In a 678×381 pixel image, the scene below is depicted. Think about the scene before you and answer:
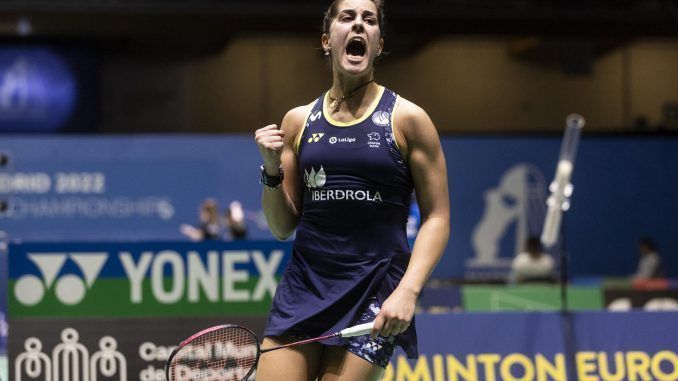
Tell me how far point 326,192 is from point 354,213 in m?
0.10

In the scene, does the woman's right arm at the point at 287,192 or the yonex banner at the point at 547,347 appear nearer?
the woman's right arm at the point at 287,192

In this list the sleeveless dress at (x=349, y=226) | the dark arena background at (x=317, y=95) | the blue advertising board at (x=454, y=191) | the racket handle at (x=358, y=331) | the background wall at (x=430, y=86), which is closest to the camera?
the racket handle at (x=358, y=331)

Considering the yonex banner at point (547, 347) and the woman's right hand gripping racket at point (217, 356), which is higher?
the woman's right hand gripping racket at point (217, 356)

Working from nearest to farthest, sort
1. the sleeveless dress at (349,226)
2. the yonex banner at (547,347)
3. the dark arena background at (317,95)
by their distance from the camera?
the sleeveless dress at (349,226) < the yonex banner at (547,347) < the dark arena background at (317,95)

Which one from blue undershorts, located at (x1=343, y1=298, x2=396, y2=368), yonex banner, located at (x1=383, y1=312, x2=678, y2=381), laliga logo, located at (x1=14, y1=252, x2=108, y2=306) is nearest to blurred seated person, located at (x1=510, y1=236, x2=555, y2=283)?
yonex banner, located at (x1=383, y1=312, x2=678, y2=381)

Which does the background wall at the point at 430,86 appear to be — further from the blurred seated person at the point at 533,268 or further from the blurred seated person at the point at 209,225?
the blurred seated person at the point at 533,268

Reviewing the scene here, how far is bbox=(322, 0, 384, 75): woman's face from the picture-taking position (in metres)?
3.12

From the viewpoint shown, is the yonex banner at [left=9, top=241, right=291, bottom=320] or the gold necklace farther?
the yonex banner at [left=9, top=241, right=291, bottom=320]

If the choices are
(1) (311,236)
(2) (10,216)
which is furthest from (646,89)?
(1) (311,236)

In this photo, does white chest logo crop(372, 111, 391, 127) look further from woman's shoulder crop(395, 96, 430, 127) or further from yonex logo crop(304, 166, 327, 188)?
yonex logo crop(304, 166, 327, 188)

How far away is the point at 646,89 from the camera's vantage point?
591 inches

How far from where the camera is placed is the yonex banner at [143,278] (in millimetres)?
4992

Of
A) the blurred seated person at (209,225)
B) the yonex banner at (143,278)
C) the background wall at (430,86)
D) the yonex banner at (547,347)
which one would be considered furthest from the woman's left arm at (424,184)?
the background wall at (430,86)

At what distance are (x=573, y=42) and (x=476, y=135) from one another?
1.85m
